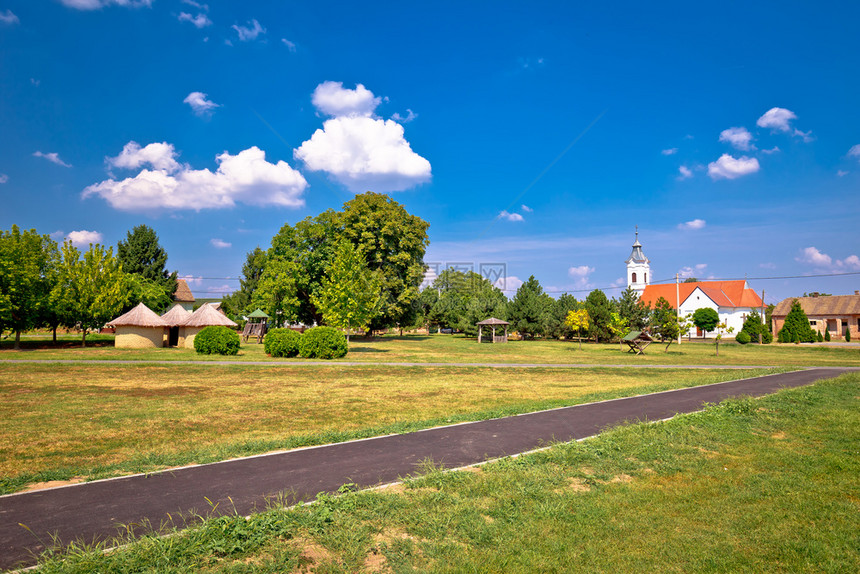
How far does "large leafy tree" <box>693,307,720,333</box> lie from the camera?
57469 millimetres

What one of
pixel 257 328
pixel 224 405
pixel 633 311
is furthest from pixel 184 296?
pixel 224 405

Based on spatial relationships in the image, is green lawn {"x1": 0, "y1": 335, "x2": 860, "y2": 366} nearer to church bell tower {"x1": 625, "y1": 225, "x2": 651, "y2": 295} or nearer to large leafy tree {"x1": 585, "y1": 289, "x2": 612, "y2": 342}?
large leafy tree {"x1": 585, "y1": 289, "x2": 612, "y2": 342}

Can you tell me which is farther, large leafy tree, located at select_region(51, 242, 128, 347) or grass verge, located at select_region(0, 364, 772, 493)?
large leafy tree, located at select_region(51, 242, 128, 347)

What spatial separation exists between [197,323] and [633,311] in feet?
137

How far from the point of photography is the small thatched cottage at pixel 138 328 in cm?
3262

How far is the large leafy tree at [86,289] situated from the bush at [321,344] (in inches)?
747

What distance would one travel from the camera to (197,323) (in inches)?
1324

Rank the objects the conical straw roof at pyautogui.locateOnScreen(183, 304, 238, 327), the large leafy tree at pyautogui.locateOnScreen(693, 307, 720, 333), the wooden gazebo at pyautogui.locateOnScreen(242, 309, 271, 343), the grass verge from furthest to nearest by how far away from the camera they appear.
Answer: the large leafy tree at pyautogui.locateOnScreen(693, 307, 720, 333) < the wooden gazebo at pyautogui.locateOnScreen(242, 309, 271, 343) < the conical straw roof at pyautogui.locateOnScreen(183, 304, 238, 327) < the grass verge

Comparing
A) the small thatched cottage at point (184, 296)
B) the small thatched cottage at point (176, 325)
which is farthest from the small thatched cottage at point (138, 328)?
the small thatched cottage at point (184, 296)

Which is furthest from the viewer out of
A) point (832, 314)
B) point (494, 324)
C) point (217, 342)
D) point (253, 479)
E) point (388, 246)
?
point (832, 314)

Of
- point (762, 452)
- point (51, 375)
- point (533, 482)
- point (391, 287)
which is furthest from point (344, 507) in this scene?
point (391, 287)

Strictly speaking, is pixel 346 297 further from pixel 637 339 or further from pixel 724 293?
pixel 724 293

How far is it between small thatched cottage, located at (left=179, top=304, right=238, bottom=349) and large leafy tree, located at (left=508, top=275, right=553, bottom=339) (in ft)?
111

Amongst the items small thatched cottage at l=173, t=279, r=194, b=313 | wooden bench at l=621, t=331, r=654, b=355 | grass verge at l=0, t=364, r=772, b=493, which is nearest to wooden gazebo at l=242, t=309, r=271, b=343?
grass verge at l=0, t=364, r=772, b=493
